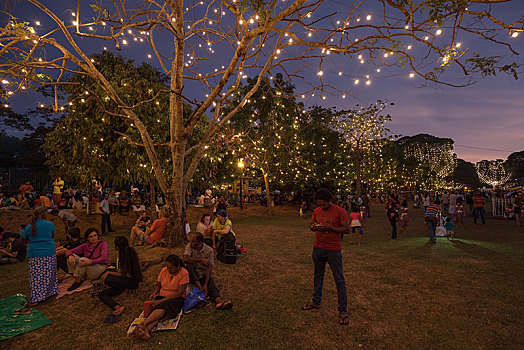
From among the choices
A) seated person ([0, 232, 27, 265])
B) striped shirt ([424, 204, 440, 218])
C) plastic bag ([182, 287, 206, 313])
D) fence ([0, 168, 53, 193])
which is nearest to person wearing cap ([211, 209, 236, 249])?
plastic bag ([182, 287, 206, 313])

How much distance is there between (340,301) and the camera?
4.02 m

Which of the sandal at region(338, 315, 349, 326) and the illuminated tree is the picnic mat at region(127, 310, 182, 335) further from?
the illuminated tree

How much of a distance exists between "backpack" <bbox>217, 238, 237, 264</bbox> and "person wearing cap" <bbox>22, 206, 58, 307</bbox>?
3.57 meters

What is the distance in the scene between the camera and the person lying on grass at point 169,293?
4.00m

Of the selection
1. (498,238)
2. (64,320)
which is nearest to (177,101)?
(64,320)

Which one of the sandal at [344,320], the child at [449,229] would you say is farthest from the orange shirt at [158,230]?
the child at [449,229]

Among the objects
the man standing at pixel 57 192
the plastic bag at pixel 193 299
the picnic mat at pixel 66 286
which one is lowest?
the picnic mat at pixel 66 286

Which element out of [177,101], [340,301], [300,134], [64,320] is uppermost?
[300,134]

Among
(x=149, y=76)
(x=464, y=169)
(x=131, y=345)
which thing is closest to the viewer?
(x=131, y=345)

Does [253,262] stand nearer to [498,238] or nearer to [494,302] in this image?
[494,302]

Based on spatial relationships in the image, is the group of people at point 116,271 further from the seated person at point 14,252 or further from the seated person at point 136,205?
the seated person at point 136,205

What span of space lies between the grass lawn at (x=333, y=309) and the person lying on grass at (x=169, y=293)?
0.27 meters

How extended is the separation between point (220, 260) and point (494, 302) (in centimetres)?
580

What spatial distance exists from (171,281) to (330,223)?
2.77 meters
